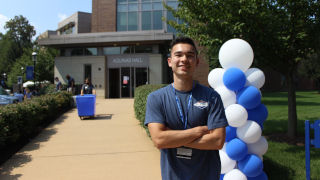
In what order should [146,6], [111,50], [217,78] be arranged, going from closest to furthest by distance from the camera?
1. [217,78]
2. [111,50]
3. [146,6]

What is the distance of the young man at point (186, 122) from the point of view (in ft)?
6.05

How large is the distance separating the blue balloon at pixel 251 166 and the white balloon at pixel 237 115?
52cm

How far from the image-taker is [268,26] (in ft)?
19.1

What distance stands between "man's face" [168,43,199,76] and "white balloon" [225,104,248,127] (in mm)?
1881

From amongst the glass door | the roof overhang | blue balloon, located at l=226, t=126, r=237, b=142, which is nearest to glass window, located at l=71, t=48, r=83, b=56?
the roof overhang

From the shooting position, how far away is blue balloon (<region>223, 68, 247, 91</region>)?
3635 millimetres

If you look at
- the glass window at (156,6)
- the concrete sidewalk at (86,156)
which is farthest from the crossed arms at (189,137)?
the glass window at (156,6)

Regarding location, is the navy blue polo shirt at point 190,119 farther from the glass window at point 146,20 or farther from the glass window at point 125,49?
the glass window at point 146,20

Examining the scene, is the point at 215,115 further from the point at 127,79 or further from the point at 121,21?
the point at 121,21

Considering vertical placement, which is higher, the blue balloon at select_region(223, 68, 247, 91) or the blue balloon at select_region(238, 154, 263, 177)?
the blue balloon at select_region(223, 68, 247, 91)

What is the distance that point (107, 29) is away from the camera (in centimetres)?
2792

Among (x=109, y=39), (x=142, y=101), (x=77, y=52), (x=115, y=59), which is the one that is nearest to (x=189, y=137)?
(x=142, y=101)

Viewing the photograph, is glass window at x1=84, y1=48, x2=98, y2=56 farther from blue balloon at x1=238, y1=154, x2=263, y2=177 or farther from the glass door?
blue balloon at x1=238, y1=154, x2=263, y2=177

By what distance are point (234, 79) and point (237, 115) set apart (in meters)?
0.54
